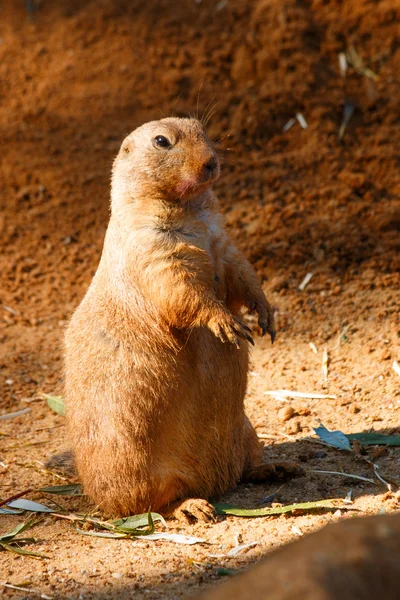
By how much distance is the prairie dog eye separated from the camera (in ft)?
15.3

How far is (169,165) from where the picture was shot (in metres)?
4.58

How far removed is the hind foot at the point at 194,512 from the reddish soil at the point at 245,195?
70mm

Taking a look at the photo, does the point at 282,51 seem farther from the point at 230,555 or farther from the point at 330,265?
the point at 230,555

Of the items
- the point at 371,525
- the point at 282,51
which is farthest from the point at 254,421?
the point at 282,51

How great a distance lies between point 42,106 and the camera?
904 centimetres

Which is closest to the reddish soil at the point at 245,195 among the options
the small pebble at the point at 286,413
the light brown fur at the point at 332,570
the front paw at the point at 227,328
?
the small pebble at the point at 286,413

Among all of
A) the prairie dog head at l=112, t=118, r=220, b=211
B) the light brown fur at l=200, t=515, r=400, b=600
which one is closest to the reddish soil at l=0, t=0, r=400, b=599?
the prairie dog head at l=112, t=118, r=220, b=211

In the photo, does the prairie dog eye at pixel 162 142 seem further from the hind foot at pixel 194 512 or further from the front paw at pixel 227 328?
the hind foot at pixel 194 512

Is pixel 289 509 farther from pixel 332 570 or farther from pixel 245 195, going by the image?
pixel 245 195

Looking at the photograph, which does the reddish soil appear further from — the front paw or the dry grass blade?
the front paw

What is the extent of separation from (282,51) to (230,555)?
6050mm

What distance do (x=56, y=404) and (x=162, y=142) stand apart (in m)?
2.38

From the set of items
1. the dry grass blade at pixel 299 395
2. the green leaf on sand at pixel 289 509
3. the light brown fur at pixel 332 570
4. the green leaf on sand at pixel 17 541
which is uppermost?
the light brown fur at pixel 332 570

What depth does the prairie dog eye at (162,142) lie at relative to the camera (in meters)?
4.65
